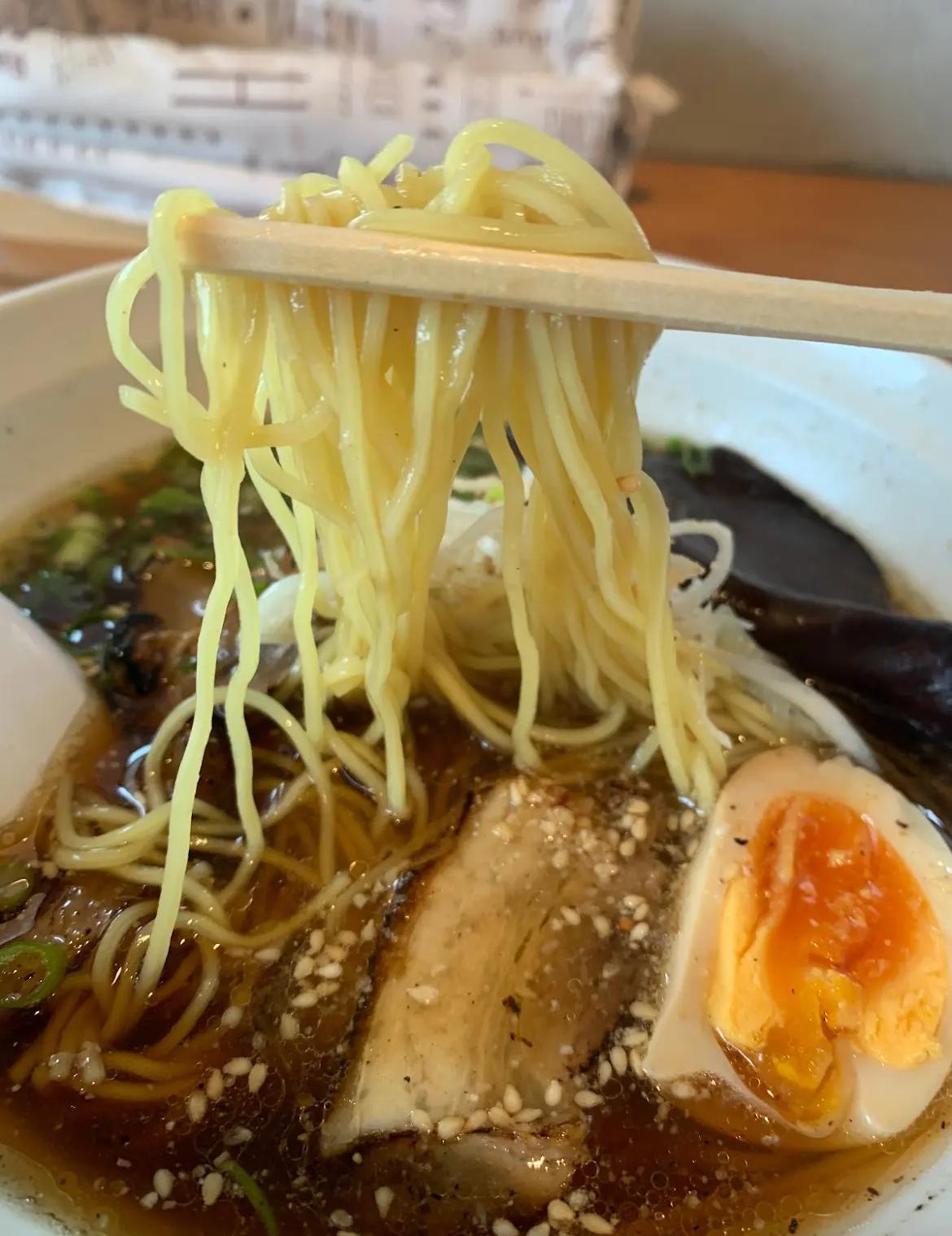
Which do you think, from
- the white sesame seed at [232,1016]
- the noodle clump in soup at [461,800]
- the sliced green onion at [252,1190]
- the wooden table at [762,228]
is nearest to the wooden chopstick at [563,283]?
the noodle clump in soup at [461,800]

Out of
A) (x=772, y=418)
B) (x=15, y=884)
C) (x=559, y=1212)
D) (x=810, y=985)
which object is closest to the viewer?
(x=559, y=1212)

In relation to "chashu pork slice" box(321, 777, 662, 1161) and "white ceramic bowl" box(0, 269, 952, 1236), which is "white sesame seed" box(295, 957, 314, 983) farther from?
"white ceramic bowl" box(0, 269, 952, 1236)

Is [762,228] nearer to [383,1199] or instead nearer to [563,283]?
[563,283]

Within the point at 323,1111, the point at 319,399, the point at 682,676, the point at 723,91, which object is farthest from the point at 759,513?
the point at 723,91

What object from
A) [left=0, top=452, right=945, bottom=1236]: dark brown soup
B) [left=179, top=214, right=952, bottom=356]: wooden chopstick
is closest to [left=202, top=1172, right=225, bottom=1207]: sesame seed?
[left=0, top=452, right=945, bottom=1236]: dark brown soup

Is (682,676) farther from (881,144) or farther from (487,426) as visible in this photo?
(881,144)

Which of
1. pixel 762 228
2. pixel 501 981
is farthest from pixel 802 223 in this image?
pixel 501 981
